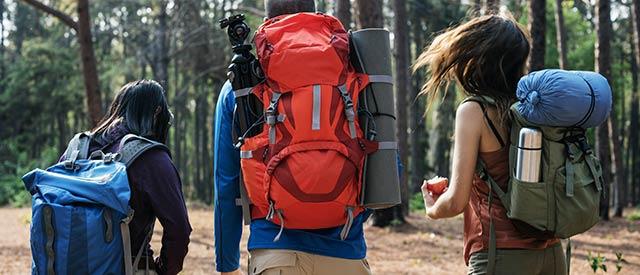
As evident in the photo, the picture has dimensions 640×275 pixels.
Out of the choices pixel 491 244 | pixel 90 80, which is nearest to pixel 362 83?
Answer: pixel 491 244

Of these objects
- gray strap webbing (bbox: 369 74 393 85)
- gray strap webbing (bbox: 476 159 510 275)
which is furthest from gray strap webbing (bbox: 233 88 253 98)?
gray strap webbing (bbox: 476 159 510 275)

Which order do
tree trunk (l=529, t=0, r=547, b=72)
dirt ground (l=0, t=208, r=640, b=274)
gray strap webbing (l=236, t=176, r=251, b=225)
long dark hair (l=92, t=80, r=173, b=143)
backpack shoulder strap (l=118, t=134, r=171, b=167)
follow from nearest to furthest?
gray strap webbing (l=236, t=176, r=251, b=225) < backpack shoulder strap (l=118, t=134, r=171, b=167) < long dark hair (l=92, t=80, r=173, b=143) < dirt ground (l=0, t=208, r=640, b=274) < tree trunk (l=529, t=0, r=547, b=72)

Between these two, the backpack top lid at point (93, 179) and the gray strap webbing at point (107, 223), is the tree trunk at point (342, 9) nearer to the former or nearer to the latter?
the backpack top lid at point (93, 179)

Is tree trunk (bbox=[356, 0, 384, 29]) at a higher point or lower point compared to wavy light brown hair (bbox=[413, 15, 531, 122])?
higher

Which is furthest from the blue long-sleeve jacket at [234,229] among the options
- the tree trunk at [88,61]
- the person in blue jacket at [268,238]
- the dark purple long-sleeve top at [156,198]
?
the tree trunk at [88,61]

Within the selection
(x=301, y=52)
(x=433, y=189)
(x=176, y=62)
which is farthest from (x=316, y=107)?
(x=176, y=62)

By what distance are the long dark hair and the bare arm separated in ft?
4.73

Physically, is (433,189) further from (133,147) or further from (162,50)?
(162,50)

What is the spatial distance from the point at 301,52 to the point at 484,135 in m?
0.75

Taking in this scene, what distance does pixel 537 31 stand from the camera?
12.9 m

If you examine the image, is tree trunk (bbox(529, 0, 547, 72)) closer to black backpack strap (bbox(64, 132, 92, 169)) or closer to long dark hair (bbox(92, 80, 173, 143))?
long dark hair (bbox(92, 80, 173, 143))

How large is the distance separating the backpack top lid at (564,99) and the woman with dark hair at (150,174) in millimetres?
1549

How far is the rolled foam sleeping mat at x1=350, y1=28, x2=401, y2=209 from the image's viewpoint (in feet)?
9.52

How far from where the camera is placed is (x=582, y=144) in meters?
2.64
